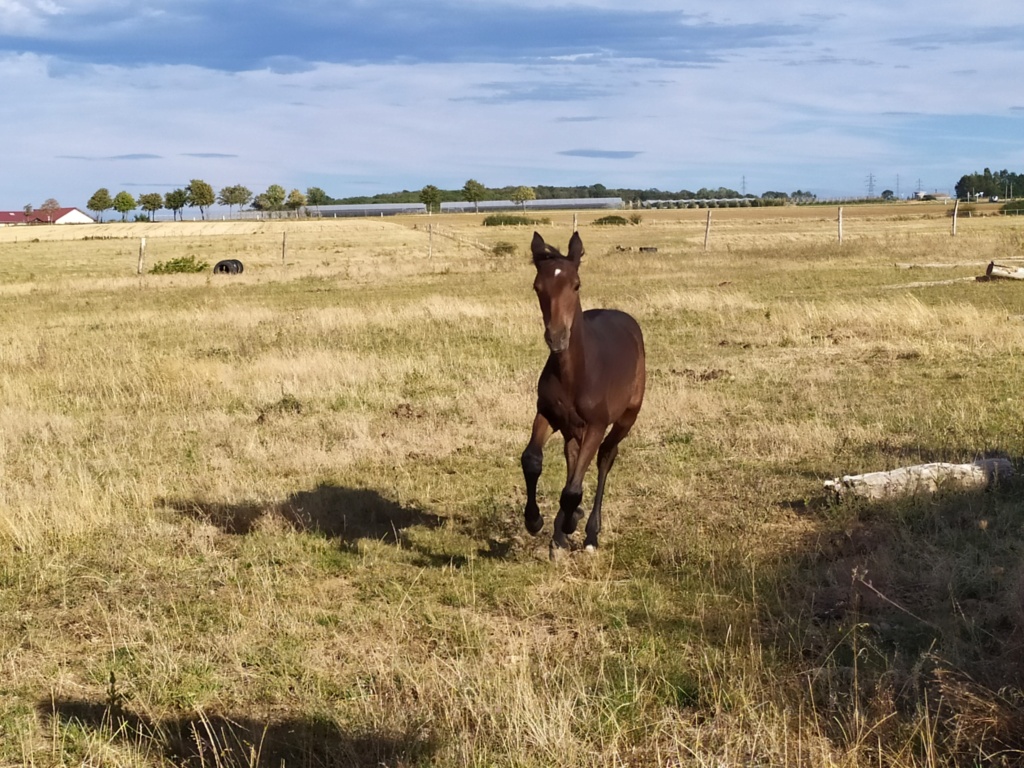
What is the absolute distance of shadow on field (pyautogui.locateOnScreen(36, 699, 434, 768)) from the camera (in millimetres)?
4180

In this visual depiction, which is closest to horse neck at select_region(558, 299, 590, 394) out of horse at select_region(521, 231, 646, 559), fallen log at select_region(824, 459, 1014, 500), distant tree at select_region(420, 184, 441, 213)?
horse at select_region(521, 231, 646, 559)

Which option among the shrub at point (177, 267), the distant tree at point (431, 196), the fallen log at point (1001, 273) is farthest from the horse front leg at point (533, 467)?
the distant tree at point (431, 196)

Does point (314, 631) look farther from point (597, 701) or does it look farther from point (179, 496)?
point (179, 496)

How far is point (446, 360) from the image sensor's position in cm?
1527

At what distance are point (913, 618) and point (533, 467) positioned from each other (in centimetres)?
257

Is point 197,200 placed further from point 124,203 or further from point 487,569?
point 487,569

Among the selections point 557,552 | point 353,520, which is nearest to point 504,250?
point 353,520

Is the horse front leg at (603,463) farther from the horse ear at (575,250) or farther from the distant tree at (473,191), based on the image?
the distant tree at (473,191)

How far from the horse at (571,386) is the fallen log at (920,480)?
200cm

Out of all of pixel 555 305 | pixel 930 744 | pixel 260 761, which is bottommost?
pixel 260 761

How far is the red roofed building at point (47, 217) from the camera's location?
158m

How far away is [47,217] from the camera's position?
535ft

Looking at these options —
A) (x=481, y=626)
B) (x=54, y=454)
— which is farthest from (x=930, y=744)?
(x=54, y=454)

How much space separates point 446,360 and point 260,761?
11.2 m
